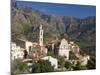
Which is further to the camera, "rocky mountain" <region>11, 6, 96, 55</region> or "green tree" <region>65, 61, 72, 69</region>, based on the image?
"green tree" <region>65, 61, 72, 69</region>

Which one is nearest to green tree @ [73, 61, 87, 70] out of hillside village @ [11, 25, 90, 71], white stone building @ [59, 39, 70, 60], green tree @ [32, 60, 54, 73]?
hillside village @ [11, 25, 90, 71]

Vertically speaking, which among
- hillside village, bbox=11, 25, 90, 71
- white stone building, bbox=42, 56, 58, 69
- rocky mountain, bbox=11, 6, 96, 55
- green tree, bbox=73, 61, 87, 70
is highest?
rocky mountain, bbox=11, 6, 96, 55

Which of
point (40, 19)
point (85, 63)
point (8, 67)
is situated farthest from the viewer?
point (85, 63)

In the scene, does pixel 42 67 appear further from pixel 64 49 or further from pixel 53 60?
pixel 64 49

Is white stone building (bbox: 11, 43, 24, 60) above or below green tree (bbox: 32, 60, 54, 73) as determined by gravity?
above

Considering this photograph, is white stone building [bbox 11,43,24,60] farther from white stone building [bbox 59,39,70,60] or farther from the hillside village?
white stone building [bbox 59,39,70,60]

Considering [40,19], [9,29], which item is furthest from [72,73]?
[9,29]
